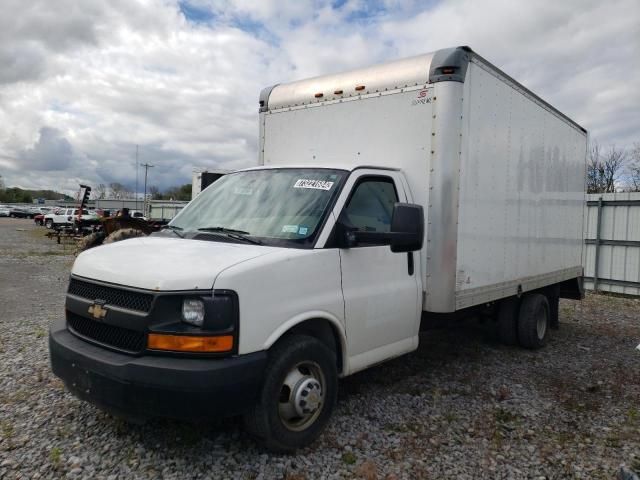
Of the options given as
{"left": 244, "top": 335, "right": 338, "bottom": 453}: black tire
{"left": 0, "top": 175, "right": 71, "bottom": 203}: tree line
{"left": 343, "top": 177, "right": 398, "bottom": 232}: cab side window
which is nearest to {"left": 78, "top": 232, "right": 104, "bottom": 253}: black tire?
{"left": 343, "top": 177, "right": 398, "bottom": 232}: cab side window

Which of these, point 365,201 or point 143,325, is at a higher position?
point 365,201

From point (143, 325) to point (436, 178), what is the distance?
2.82m

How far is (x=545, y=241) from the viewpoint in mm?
6664

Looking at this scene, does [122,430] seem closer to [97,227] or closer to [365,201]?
[365,201]

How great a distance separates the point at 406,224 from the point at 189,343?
1745mm

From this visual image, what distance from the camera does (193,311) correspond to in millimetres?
2998

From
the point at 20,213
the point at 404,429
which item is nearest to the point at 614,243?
the point at 404,429

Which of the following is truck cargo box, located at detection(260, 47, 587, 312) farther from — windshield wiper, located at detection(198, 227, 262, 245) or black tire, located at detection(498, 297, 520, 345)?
windshield wiper, located at detection(198, 227, 262, 245)

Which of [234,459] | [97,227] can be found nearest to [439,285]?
[234,459]

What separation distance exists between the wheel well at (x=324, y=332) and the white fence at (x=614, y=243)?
1020 cm

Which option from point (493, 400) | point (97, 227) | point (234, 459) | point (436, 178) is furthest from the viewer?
point (97, 227)

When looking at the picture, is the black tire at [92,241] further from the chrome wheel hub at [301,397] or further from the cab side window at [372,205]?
the chrome wheel hub at [301,397]

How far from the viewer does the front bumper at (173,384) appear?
2.89m

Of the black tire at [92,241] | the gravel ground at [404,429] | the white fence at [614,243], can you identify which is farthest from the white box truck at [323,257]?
the black tire at [92,241]
